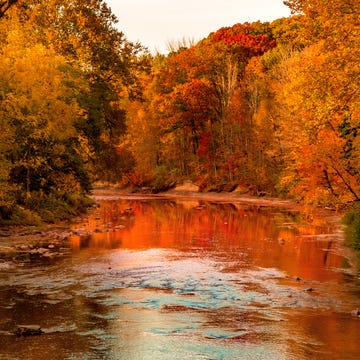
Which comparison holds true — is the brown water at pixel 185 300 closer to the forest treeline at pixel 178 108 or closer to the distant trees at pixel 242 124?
the distant trees at pixel 242 124

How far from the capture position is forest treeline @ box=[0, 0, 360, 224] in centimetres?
2217

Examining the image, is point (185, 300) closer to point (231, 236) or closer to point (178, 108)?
point (231, 236)

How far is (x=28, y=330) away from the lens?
13023mm

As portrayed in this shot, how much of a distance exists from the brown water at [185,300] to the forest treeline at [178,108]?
589 cm

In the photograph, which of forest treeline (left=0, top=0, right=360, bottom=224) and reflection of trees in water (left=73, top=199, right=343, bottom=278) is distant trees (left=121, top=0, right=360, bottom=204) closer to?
forest treeline (left=0, top=0, right=360, bottom=224)

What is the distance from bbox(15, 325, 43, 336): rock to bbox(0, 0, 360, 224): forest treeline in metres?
12.6

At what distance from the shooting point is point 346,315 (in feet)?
50.6

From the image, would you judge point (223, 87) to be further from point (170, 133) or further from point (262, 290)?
point (262, 290)

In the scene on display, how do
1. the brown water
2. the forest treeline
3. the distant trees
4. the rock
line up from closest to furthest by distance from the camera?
the brown water < the rock < the forest treeline < the distant trees

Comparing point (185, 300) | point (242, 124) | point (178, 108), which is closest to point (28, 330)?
point (185, 300)

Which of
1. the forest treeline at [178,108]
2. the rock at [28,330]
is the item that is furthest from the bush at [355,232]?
the rock at [28,330]

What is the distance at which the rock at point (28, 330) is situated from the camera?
12971 mm

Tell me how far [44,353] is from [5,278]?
8.51 metres

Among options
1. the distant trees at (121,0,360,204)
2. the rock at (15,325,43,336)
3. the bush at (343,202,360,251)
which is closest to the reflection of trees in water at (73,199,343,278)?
the bush at (343,202,360,251)
